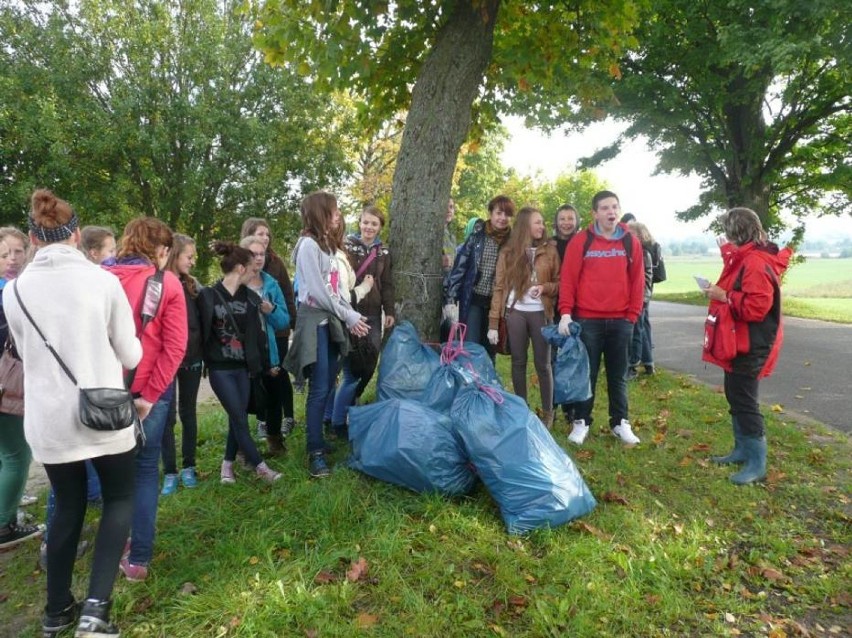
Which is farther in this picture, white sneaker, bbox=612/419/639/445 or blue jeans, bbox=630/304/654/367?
blue jeans, bbox=630/304/654/367

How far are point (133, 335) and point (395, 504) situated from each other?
174 cm

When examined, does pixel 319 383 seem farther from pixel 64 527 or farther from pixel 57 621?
pixel 57 621

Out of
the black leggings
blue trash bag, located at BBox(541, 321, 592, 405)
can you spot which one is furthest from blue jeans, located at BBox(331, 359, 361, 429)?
the black leggings

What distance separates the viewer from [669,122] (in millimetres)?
14906

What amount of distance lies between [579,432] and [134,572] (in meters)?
3.30

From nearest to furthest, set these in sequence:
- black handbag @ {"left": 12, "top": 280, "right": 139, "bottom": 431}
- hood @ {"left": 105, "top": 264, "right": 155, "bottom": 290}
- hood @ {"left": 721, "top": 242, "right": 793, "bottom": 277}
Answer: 1. black handbag @ {"left": 12, "top": 280, "right": 139, "bottom": 431}
2. hood @ {"left": 105, "top": 264, "right": 155, "bottom": 290}
3. hood @ {"left": 721, "top": 242, "right": 793, "bottom": 277}

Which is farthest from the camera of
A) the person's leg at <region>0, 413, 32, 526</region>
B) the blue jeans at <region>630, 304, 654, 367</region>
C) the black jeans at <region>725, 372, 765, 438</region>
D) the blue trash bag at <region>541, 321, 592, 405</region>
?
the blue jeans at <region>630, 304, 654, 367</region>

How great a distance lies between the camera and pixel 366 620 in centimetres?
246

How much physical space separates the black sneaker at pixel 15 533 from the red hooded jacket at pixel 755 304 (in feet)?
15.4

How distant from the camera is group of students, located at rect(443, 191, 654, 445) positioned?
439 centimetres

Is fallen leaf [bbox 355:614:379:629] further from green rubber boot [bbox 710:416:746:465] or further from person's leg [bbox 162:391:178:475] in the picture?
green rubber boot [bbox 710:416:746:465]

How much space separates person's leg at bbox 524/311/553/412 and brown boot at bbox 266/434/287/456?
86.7 inches

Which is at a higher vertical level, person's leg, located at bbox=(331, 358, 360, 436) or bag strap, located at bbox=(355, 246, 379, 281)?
bag strap, located at bbox=(355, 246, 379, 281)

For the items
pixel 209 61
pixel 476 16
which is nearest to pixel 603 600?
pixel 476 16
